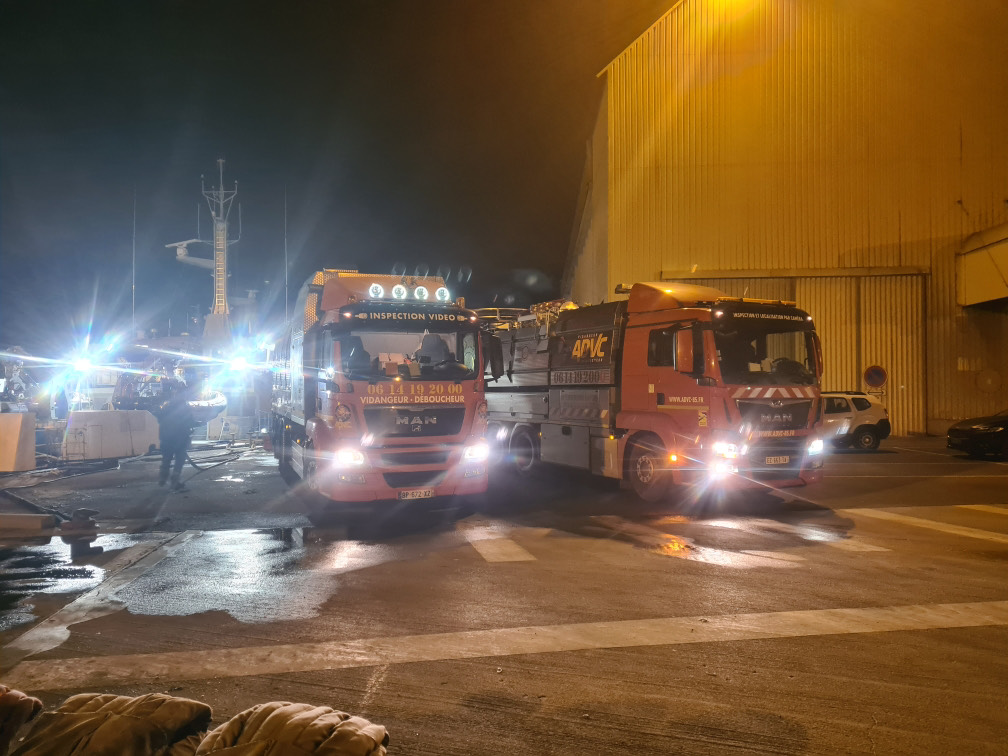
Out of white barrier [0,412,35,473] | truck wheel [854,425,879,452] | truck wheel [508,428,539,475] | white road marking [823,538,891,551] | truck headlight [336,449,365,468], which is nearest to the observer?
white road marking [823,538,891,551]

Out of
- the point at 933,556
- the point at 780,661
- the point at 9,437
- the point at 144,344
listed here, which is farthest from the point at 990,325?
the point at 144,344

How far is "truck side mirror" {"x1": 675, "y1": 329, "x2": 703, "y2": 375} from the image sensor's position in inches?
406

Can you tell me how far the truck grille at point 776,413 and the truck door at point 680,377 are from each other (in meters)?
0.63

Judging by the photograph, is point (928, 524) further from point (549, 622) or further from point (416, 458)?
point (416, 458)

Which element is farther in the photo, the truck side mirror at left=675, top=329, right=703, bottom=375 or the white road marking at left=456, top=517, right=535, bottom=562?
the truck side mirror at left=675, top=329, right=703, bottom=375

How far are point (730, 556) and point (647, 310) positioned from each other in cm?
485

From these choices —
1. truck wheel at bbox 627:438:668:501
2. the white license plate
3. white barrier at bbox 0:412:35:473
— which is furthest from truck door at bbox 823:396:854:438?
white barrier at bbox 0:412:35:473

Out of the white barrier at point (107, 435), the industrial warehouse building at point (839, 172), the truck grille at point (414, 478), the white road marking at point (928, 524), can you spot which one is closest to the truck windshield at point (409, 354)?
the truck grille at point (414, 478)

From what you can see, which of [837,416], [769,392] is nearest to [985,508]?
[769,392]

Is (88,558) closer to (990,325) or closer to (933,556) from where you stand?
(933,556)

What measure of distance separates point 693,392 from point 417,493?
4367 mm

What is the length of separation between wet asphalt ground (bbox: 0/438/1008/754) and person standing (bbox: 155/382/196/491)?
7.40 ft

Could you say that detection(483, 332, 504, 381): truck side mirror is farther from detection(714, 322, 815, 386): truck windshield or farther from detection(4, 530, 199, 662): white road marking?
detection(4, 530, 199, 662): white road marking

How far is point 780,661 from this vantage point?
4.62m
